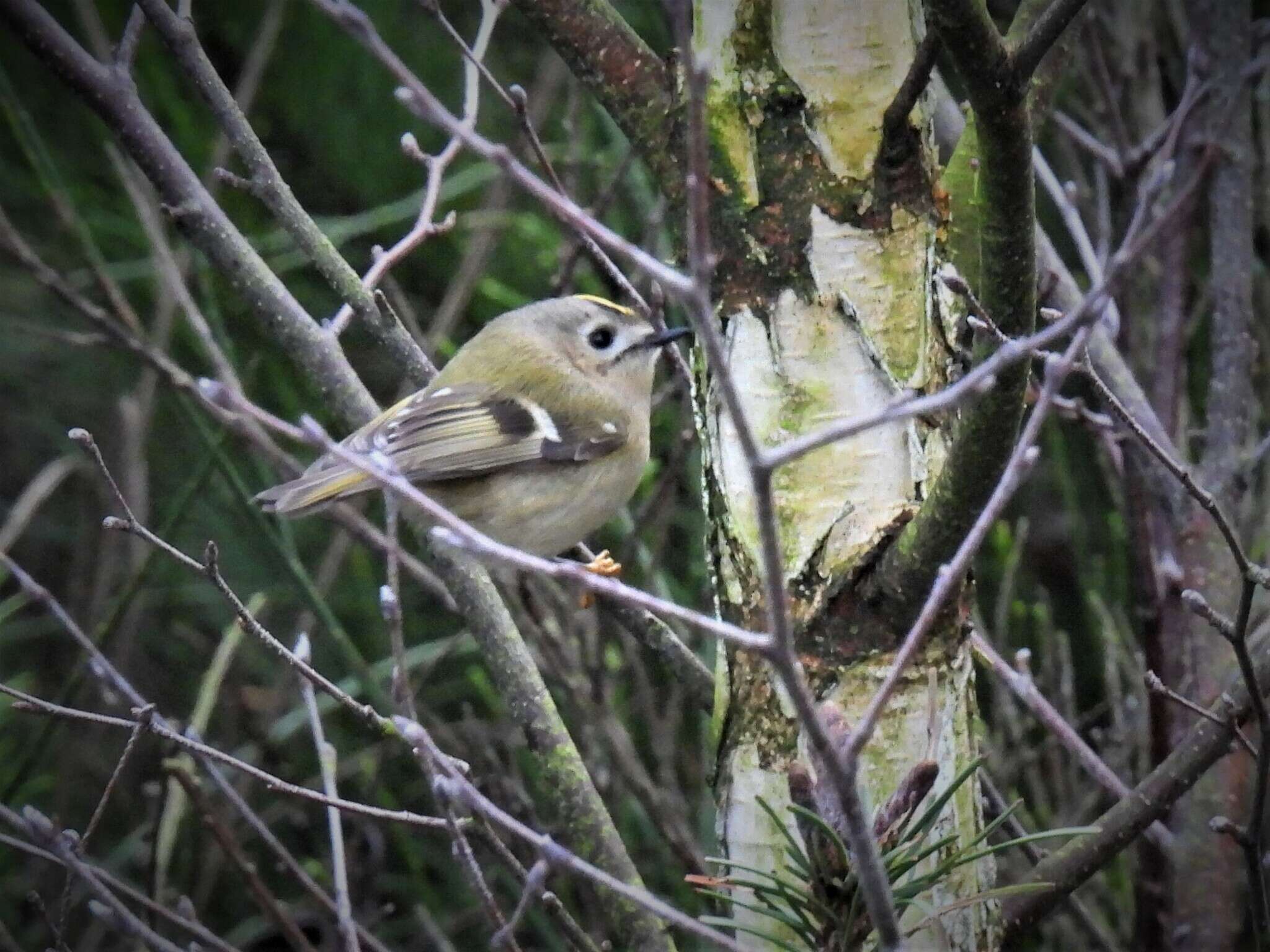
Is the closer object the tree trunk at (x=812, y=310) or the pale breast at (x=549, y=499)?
the tree trunk at (x=812, y=310)

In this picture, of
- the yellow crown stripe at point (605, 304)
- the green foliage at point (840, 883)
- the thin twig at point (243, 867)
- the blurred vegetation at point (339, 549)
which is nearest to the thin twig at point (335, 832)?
the thin twig at point (243, 867)

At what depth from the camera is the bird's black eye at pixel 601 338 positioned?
97.2 inches

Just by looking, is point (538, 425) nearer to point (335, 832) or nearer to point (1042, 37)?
point (335, 832)

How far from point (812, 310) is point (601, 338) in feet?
3.55

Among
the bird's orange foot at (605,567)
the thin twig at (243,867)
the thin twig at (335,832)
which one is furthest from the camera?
the bird's orange foot at (605,567)

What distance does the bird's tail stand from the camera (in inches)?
77.5

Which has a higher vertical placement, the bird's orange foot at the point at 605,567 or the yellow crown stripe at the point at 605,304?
the yellow crown stripe at the point at 605,304

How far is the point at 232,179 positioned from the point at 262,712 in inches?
60.1

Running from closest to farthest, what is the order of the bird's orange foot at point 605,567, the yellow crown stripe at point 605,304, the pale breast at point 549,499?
the bird's orange foot at point 605,567 < the pale breast at point 549,499 < the yellow crown stripe at point 605,304

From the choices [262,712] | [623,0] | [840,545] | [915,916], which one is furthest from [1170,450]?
[262,712]

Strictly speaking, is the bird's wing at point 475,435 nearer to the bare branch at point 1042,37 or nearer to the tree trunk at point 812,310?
the tree trunk at point 812,310

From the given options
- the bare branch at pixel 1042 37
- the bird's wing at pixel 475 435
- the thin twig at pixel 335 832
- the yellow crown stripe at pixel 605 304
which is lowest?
the thin twig at pixel 335 832

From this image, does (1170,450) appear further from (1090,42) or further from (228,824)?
(228,824)

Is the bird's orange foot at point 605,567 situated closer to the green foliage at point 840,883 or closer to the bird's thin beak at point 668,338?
the bird's thin beak at point 668,338
